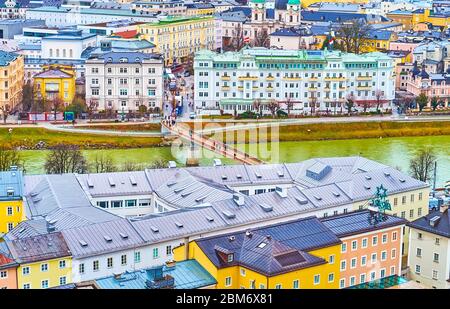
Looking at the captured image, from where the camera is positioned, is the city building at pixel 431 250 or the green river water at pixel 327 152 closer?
the city building at pixel 431 250

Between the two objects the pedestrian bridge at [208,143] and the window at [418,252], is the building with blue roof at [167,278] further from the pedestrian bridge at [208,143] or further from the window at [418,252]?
the pedestrian bridge at [208,143]

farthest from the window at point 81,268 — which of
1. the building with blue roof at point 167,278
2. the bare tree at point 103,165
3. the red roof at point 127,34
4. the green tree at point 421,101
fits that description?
the red roof at point 127,34

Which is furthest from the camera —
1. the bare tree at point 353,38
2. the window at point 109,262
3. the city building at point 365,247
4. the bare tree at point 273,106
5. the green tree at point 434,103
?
the bare tree at point 353,38

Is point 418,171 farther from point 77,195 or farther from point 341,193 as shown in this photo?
point 77,195

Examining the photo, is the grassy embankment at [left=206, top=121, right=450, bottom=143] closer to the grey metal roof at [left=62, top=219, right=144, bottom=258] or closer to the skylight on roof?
the grey metal roof at [left=62, top=219, right=144, bottom=258]

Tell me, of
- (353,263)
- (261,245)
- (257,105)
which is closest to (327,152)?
(257,105)
